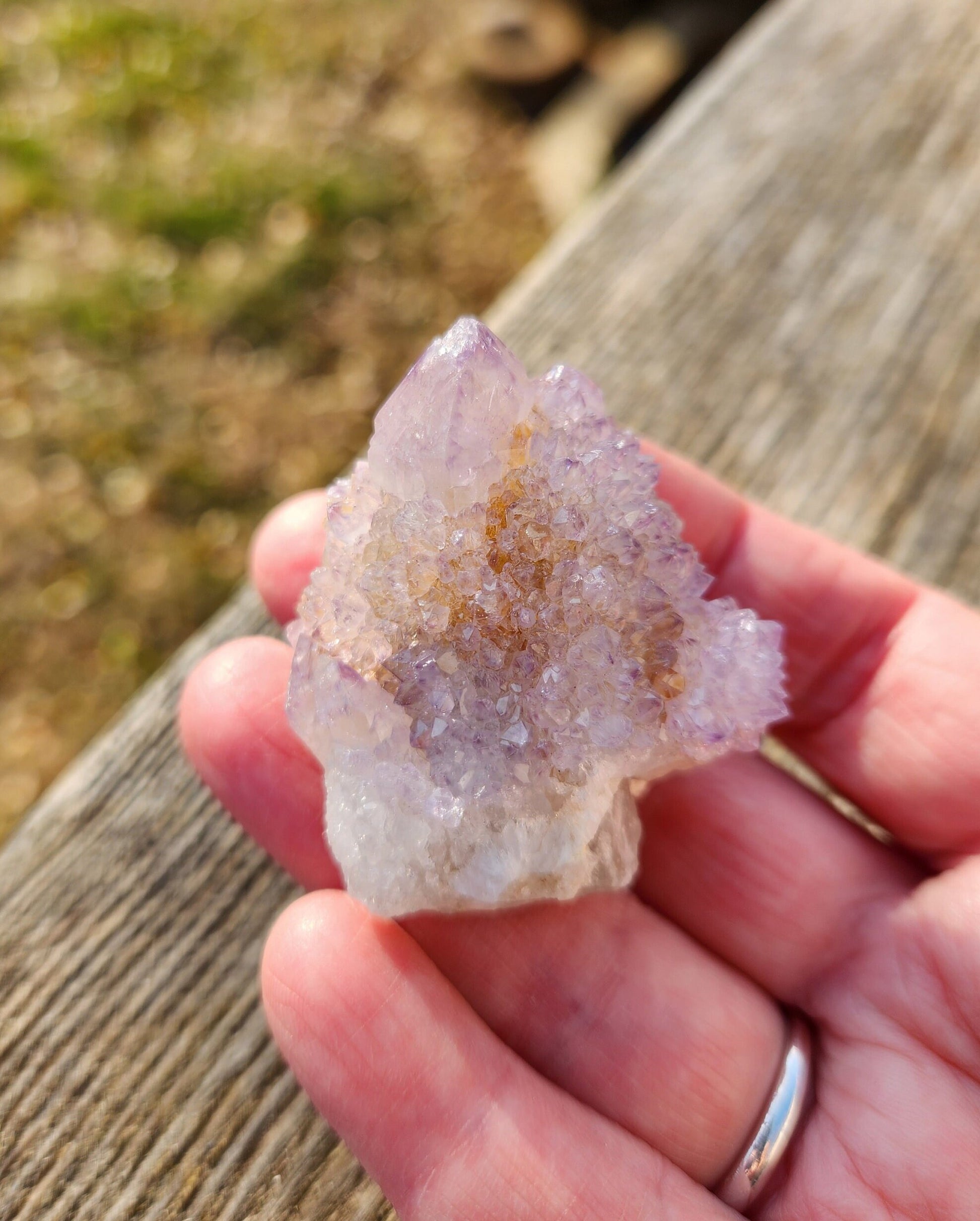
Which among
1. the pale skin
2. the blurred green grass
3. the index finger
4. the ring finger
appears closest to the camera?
the pale skin

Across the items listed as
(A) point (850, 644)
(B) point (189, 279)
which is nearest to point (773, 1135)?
(A) point (850, 644)

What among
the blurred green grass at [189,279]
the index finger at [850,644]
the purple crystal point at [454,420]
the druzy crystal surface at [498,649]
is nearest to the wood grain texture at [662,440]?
the index finger at [850,644]

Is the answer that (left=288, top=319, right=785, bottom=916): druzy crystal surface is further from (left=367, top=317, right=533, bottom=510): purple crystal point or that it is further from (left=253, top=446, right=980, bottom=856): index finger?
(left=253, top=446, right=980, bottom=856): index finger

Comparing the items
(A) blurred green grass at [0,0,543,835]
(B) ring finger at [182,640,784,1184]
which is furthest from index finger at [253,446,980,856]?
(A) blurred green grass at [0,0,543,835]

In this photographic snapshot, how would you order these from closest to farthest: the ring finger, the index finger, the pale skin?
the pale skin < the ring finger < the index finger

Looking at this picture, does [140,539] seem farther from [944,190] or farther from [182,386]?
[944,190]
